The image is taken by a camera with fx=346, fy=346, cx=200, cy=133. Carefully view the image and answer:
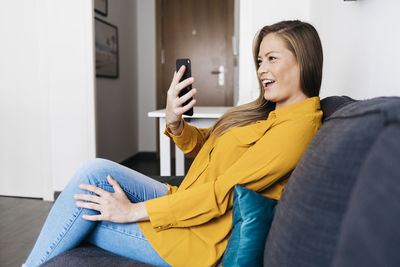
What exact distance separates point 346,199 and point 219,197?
0.47 meters

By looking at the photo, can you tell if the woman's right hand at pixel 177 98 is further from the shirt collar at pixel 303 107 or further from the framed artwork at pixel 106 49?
the framed artwork at pixel 106 49

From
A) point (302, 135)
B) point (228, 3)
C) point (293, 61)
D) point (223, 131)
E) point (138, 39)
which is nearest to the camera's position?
point (302, 135)

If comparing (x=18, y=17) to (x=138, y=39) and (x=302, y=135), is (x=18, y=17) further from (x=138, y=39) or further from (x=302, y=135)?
(x=302, y=135)

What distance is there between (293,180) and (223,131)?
1.79ft

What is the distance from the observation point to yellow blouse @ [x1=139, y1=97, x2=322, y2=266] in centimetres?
95

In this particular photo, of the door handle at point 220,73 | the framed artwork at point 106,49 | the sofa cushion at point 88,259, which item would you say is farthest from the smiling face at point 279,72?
the door handle at point 220,73

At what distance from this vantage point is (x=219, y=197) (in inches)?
38.5

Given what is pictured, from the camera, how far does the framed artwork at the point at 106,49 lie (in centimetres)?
352

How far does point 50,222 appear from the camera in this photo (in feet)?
3.39

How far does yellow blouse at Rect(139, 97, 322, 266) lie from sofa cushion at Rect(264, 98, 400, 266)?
0.23m

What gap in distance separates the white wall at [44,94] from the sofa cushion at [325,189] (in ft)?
7.78

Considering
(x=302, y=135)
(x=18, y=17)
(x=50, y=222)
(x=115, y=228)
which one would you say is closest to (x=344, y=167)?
(x=302, y=135)

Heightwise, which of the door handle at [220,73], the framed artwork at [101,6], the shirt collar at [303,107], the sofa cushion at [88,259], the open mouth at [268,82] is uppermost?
the framed artwork at [101,6]

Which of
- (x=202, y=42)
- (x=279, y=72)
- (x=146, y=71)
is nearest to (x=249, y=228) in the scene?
(x=279, y=72)
